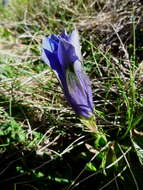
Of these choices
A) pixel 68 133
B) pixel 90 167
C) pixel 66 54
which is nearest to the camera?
pixel 66 54

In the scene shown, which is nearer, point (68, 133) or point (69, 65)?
point (69, 65)

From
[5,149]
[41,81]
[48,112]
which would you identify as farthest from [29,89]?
[5,149]

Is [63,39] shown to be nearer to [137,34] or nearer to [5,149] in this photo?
[5,149]

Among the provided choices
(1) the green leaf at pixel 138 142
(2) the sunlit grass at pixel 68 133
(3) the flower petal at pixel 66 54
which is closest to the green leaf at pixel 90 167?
(2) the sunlit grass at pixel 68 133

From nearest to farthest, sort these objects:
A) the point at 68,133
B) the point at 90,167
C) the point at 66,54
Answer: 1. the point at 66,54
2. the point at 90,167
3. the point at 68,133

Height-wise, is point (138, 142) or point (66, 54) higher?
point (66, 54)

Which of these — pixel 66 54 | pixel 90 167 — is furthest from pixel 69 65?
pixel 90 167

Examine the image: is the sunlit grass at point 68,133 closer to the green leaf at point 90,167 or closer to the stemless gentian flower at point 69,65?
the green leaf at point 90,167

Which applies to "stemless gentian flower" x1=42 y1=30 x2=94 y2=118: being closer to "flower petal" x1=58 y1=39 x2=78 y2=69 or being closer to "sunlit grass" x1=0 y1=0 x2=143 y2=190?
"flower petal" x1=58 y1=39 x2=78 y2=69

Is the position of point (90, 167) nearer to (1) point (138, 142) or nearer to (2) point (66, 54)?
(1) point (138, 142)
